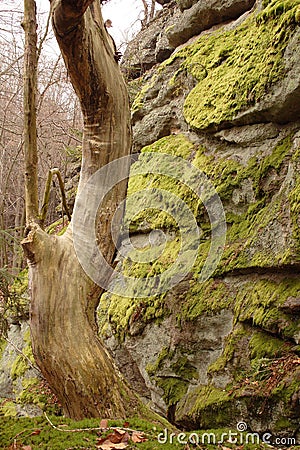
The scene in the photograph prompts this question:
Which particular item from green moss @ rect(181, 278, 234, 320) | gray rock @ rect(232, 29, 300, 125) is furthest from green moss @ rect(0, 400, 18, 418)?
gray rock @ rect(232, 29, 300, 125)

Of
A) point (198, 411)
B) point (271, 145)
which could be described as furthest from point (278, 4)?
point (198, 411)

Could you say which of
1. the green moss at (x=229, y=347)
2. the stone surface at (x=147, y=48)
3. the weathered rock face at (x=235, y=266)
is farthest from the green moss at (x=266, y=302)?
the stone surface at (x=147, y=48)

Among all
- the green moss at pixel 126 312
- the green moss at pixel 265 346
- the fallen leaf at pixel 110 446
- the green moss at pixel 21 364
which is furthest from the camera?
the green moss at pixel 21 364

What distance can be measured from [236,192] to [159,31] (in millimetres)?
6205

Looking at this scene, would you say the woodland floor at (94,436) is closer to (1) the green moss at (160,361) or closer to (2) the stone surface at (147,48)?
(1) the green moss at (160,361)

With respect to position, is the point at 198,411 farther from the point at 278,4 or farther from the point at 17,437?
the point at 278,4

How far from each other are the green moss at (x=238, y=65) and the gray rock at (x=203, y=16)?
43cm

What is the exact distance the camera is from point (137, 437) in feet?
7.98

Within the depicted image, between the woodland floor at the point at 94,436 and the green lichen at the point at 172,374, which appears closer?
the woodland floor at the point at 94,436

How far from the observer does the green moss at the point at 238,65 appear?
442 cm

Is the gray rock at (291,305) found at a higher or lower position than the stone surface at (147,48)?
lower

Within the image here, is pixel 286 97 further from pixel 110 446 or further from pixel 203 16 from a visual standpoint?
pixel 110 446

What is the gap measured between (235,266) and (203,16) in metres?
4.58

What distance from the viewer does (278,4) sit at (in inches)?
184
